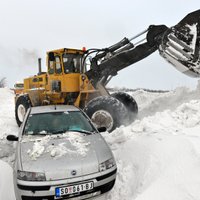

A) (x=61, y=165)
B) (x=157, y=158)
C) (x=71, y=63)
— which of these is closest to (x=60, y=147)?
(x=61, y=165)

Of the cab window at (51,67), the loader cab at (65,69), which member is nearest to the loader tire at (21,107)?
the loader cab at (65,69)

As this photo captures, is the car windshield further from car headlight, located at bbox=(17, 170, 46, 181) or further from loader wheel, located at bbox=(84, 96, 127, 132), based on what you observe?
loader wheel, located at bbox=(84, 96, 127, 132)

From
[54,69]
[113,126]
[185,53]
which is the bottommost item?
[113,126]

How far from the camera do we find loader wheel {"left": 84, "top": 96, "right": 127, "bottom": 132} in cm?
675

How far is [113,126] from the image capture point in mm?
6793

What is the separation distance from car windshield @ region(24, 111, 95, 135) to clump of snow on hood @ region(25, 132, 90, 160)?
13.5 inches

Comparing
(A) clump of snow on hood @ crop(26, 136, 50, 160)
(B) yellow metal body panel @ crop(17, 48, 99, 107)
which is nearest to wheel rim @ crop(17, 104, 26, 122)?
(B) yellow metal body panel @ crop(17, 48, 99, 107)

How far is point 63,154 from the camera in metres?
3.87

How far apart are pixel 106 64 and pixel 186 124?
3.72 meters

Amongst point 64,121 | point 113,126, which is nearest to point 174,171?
point 64,121

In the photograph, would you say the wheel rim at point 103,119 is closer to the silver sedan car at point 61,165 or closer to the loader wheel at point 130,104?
the loader wheel at point 130,104

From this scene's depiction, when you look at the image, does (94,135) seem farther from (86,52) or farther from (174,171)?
(86,52)

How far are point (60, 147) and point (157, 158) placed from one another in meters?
1.67

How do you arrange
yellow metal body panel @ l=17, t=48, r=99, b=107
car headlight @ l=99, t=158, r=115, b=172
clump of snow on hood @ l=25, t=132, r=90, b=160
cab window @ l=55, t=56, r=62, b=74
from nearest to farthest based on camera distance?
1. car headlight @ l=99, t=158, r=115, b=172
2. clump of snow on hood @ l=25, t=132, r=90, b=160
3. yellow metal body panel @ l=17, t=48, r=99, b=107
4. cab window @ l=55, t=56, r=62, b=74
